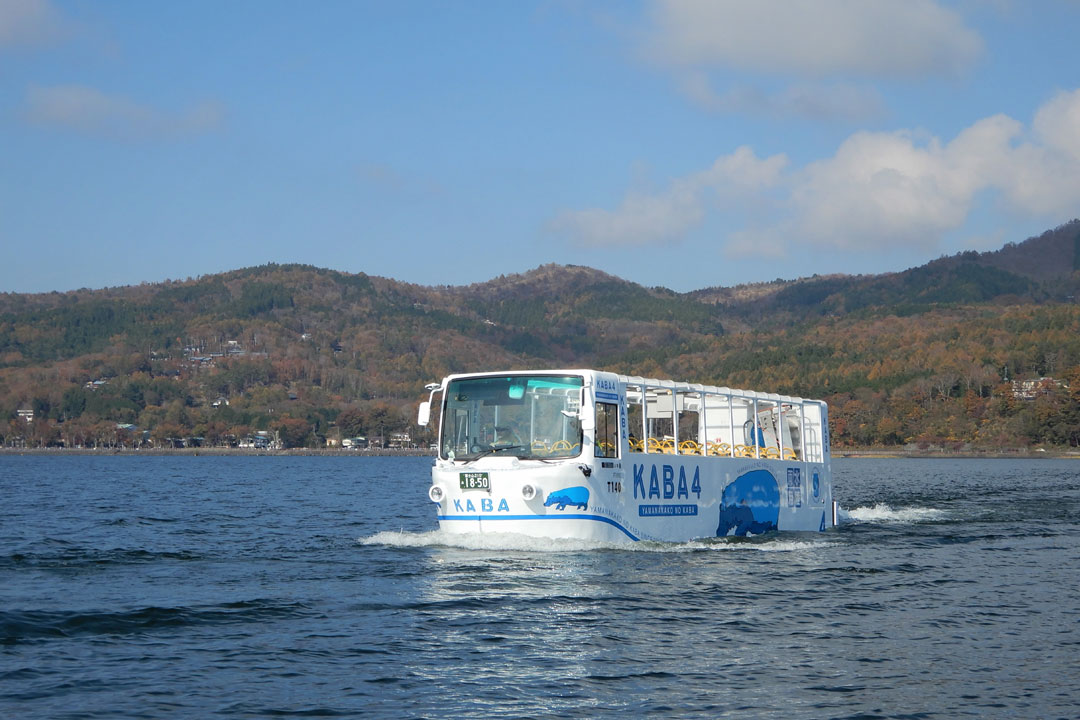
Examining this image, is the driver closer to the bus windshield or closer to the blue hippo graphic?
the bus windshield

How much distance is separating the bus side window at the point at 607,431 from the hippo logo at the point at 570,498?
2.56 ft

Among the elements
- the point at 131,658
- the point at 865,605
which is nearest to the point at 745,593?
the point at 865,605

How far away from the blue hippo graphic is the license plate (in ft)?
21.2

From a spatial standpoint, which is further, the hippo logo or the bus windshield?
the bus windshield

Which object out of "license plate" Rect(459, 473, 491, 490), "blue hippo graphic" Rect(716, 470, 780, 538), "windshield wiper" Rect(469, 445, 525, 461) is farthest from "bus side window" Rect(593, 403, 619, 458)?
"blue hippo graphic" Rect(716, 470, 780, 538)

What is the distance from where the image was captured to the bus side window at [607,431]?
21.6 m

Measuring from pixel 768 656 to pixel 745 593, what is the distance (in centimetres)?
471

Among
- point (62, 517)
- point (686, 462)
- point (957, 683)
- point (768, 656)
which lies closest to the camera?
→ point (957, 683)

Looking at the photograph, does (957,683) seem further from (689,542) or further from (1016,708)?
(689,542)

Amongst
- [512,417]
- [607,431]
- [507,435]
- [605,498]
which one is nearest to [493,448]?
[507,435]

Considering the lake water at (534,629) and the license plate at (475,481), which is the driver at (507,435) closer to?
the license plate at (475,481)

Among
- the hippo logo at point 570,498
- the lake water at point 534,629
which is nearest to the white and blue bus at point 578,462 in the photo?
the hippo logo at point 570,498

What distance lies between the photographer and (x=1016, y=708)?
11250mm

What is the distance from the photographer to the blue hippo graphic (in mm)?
25812
